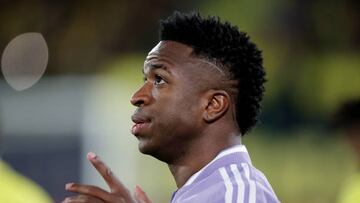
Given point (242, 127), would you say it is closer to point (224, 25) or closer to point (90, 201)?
point (224, 25)

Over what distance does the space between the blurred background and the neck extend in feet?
9.98

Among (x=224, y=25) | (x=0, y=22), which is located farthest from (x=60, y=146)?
(x=224, y=25)

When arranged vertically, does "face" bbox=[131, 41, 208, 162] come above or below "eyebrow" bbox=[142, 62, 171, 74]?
Answer: below

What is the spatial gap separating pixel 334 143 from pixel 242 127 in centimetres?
330

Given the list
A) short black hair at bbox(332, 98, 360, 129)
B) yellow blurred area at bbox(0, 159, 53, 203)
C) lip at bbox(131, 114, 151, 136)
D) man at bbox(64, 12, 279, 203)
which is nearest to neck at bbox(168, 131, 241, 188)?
man at bbox(64, 12, 279, 203)

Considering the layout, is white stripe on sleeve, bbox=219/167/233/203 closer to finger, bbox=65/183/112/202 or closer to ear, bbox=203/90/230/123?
ear, bbox=203/90/230/123

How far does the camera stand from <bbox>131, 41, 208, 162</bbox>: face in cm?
221

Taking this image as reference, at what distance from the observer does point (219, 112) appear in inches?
86.7

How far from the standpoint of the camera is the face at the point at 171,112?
2207 millimetres

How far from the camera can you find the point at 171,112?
7.23ft

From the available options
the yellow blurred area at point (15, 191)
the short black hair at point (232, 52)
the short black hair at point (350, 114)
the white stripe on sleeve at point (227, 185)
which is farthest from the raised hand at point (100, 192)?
the short black hair at point (350, 114)

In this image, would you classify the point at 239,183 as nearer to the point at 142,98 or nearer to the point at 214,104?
the point at 214,104

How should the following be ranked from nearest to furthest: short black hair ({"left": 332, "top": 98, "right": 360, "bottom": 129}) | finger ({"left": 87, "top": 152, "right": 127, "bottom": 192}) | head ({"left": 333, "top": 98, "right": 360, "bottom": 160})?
1. finger ({"left": 87, "top": 152, "right": 127, "bottom": 192})
2. head ({"left": 333, "top": 98, "right": 360, "bottom": 160})
3. short black hair ({"left": 332, "top": 98, "right": 360, "bottom": 129})

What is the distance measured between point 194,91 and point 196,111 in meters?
0.05
